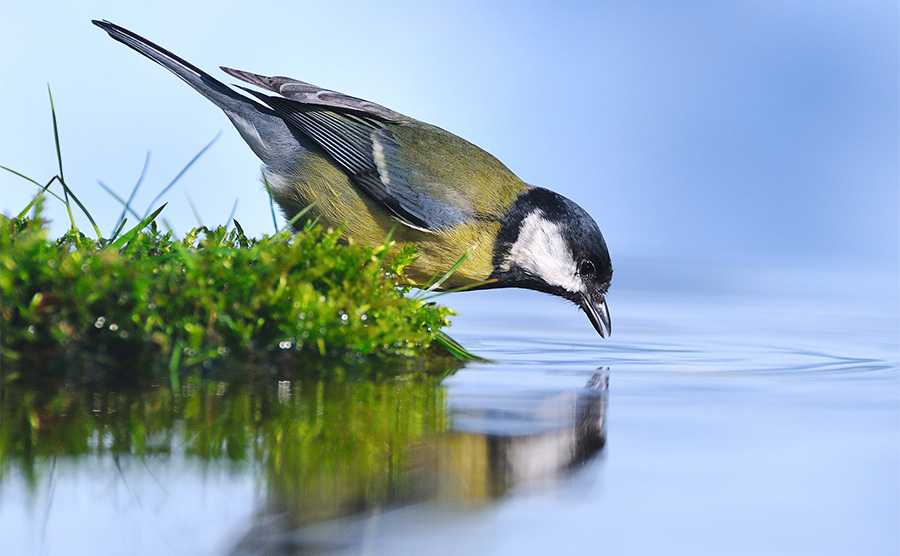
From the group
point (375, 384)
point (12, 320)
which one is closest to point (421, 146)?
point (375, 384)

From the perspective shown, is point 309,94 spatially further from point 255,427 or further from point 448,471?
point 448,471

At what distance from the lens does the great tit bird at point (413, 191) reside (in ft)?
18.2

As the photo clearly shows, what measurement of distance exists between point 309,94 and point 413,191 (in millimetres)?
891

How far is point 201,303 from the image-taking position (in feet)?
12.6

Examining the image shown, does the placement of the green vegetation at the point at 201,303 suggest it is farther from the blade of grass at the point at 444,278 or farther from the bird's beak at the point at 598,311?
the bird's beak at the point at 598,311

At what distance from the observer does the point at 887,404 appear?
3.96m

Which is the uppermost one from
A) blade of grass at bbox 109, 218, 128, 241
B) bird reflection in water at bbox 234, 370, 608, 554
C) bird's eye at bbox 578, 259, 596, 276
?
blade of grass at bbox 109, 218, 128, 241

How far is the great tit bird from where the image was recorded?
5539 millimetres

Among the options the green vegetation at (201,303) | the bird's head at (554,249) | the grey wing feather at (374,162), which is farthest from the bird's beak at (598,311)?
the green vegetation at (201,303)

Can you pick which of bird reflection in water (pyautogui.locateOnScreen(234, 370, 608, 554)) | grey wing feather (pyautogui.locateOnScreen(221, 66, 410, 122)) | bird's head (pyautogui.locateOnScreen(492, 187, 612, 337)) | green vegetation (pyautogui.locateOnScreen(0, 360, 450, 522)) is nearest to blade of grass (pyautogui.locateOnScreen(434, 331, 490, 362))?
green vegetation (pyautogui.locateOnScreen(0, 360, 450, 522))

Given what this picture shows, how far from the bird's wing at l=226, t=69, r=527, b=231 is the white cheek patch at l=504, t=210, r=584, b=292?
17 centimetres

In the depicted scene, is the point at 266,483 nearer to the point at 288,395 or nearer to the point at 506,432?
the point at 506,432

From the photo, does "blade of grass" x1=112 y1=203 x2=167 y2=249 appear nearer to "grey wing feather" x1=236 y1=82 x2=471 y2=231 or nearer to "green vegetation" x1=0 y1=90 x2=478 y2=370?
"green vegetation" x1=0 y1=90 x2=478 y2=370

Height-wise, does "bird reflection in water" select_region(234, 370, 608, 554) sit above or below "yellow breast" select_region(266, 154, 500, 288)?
below
